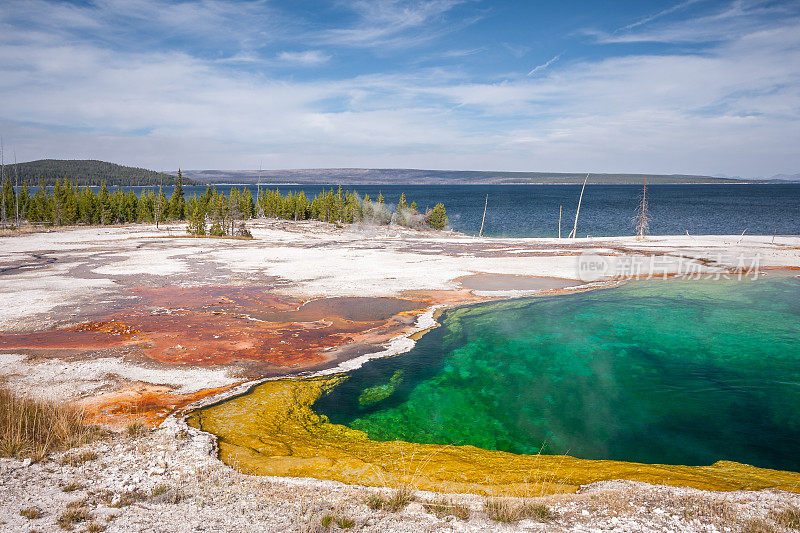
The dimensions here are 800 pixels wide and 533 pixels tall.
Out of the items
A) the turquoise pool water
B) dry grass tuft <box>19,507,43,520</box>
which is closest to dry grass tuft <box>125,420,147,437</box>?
dry grass tuft <box>19,507,43,520</box>

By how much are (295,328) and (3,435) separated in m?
10.5

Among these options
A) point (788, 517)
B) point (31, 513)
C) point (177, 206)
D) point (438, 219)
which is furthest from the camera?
point (177, 206)

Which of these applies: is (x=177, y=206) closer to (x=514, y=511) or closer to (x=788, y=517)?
(x=514, y=511)

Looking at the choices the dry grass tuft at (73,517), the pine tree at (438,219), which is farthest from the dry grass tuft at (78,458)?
the pine tree at (438,219)

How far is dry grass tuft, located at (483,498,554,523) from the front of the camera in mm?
6785

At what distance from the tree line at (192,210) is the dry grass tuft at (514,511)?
2265 inches

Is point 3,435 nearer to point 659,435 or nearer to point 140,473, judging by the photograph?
point 140,473

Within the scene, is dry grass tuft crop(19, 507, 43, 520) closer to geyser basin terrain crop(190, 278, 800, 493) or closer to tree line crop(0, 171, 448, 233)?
geyser basin terrain crop(190, 278, 800, 493)

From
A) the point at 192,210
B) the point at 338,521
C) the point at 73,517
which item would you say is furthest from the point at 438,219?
the point at 73,517

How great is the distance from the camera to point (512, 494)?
309 inches

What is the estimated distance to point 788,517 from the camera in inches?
261

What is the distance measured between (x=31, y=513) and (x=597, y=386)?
1409 cm

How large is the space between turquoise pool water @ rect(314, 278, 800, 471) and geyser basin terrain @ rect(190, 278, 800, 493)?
58 mm

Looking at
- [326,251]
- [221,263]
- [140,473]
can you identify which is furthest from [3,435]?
[326,251]
